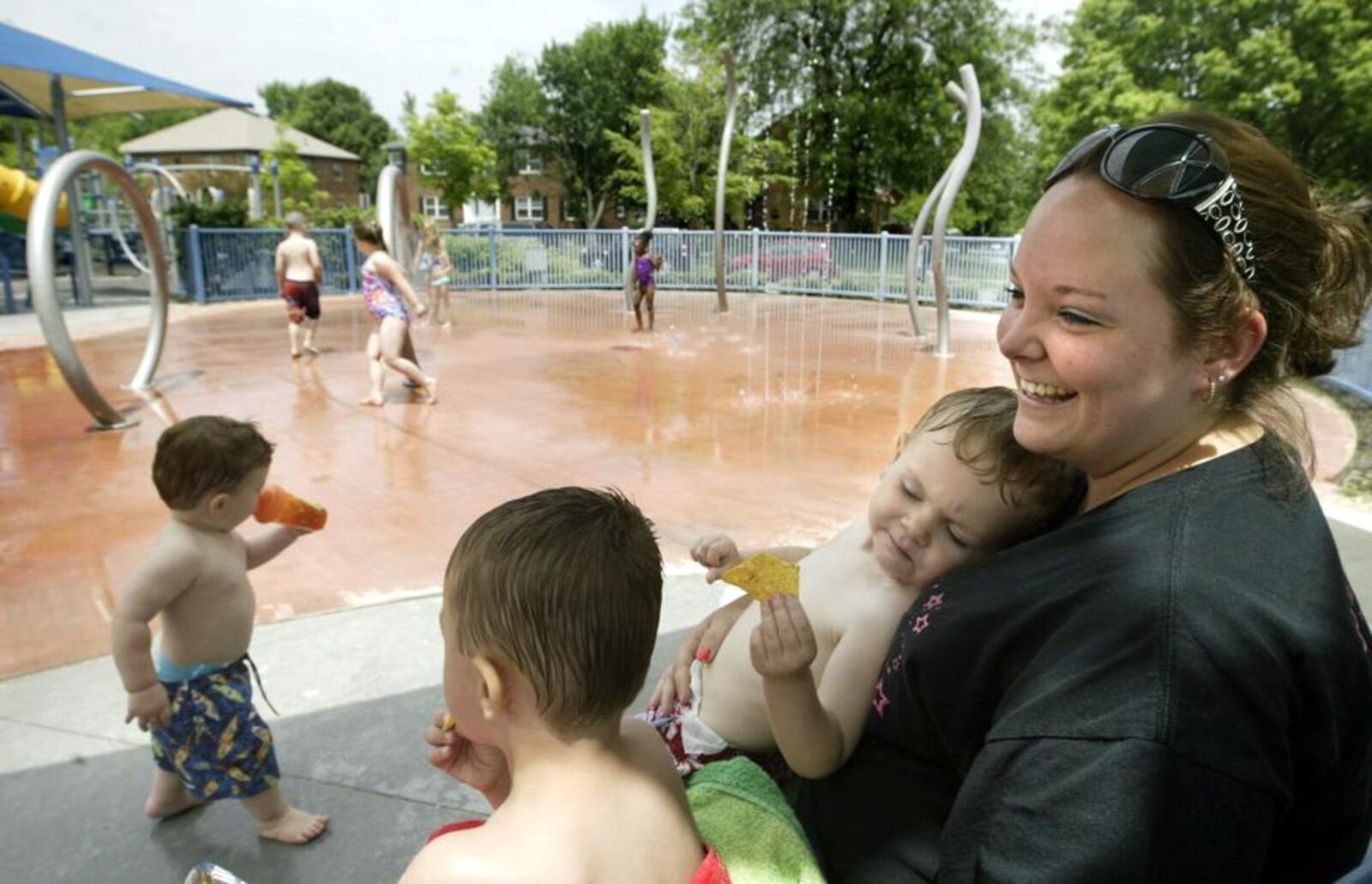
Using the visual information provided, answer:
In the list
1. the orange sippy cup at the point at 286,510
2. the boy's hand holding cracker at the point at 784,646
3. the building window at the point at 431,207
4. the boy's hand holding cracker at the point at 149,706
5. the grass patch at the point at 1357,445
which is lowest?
the grass patch at the point at 1357,445

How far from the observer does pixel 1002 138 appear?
35875mm

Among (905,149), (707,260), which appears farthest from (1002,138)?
(707,260)

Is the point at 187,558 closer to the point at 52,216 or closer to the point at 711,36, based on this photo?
the point at 52,216

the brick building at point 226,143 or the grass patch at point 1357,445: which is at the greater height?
the brick building at point 226,143

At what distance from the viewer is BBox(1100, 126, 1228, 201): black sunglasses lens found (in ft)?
3.69

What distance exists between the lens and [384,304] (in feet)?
27.1

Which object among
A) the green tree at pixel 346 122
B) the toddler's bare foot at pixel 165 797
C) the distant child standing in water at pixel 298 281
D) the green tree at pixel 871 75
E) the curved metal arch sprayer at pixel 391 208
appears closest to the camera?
the toddler's bare foot at pixel 165 797

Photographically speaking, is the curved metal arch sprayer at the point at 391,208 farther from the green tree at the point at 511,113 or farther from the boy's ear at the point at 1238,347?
the green tree at the point at 511,113

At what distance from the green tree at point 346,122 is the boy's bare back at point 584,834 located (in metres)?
74.6

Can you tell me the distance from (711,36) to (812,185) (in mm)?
7279

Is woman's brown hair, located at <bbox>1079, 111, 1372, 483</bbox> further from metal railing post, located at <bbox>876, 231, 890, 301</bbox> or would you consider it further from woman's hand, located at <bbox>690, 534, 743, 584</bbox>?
metal railing post, located at <bbox>876, 231, 890, 301</bbox>

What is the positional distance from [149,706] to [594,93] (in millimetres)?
49710

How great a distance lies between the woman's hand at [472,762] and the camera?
58.5 inches

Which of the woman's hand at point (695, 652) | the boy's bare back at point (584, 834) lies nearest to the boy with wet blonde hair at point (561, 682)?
the boy's bare back at point (584, 834)
